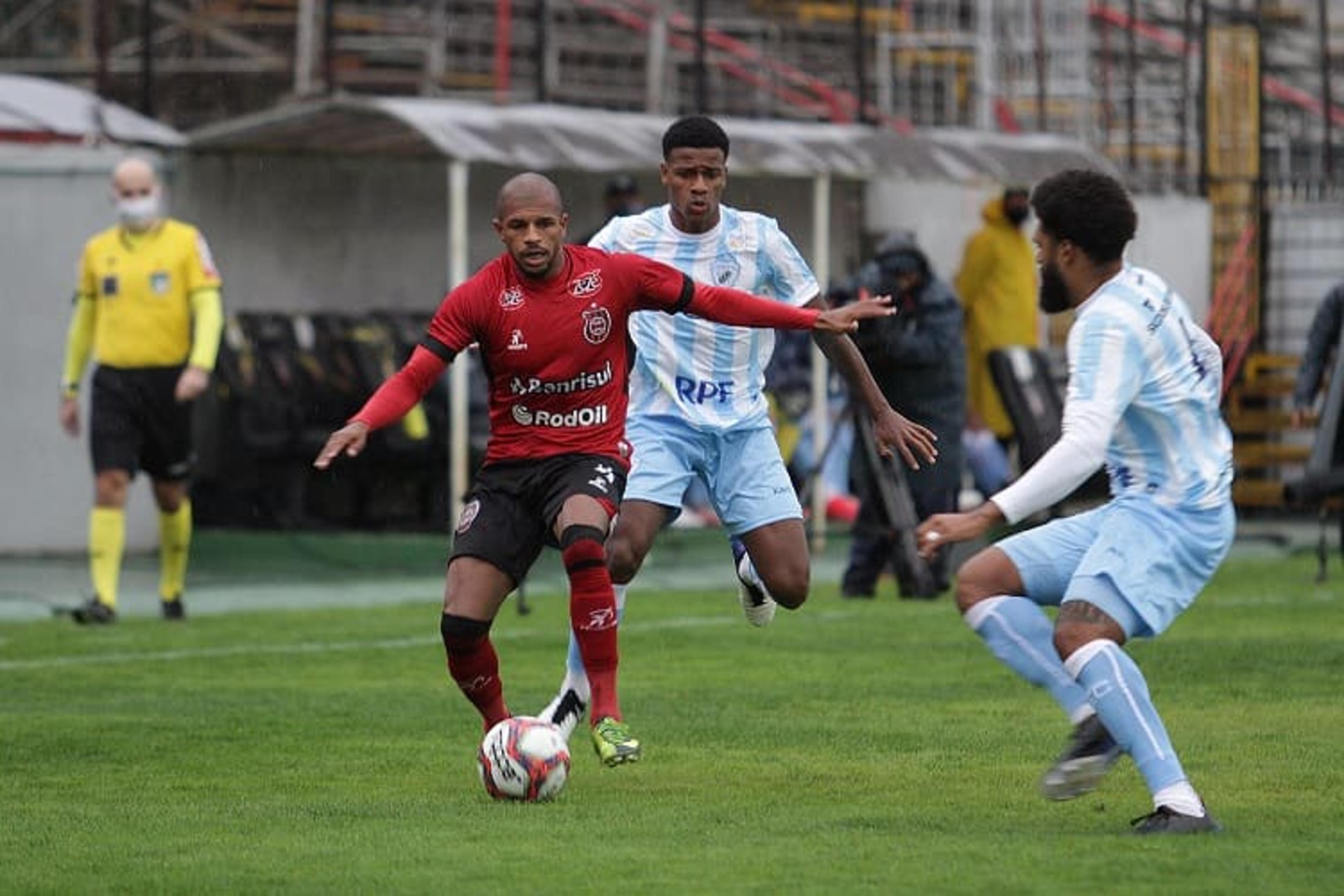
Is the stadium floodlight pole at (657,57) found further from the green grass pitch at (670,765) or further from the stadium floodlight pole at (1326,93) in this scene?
the green grass pitch at (670,765)

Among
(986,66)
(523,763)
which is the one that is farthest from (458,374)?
(523,763)

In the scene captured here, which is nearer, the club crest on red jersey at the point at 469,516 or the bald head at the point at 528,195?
the bald head at the point at 528,195

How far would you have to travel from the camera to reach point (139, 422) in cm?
1684

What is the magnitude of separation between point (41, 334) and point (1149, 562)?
1483 cm

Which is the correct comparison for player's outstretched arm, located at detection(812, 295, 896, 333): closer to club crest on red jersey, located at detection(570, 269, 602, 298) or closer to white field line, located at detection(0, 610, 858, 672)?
club crest on red jersey, located at detection(570, 269, 602, 298)

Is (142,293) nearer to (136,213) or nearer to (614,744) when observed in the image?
(136,213)

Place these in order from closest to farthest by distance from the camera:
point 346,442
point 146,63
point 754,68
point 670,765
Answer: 1. point 346,442
2. point 670,765
3. point 146,63
4. point 754,68

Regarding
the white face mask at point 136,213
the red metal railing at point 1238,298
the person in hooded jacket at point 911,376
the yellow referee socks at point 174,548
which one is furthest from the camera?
the red metal railing at point 1238,298

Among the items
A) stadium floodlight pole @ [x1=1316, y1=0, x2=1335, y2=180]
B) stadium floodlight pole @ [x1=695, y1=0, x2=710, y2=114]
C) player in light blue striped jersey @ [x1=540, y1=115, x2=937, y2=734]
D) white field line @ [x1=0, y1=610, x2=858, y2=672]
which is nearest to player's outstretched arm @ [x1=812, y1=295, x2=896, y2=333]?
player in light blue striped jersey @ [x1=540, y1=115, x2=937, y2=734]

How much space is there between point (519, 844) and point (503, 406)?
224cm

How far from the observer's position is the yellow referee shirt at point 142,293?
16.8 m

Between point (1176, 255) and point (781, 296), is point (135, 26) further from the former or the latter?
point (781, 296)

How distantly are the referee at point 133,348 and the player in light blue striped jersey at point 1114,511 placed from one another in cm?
888

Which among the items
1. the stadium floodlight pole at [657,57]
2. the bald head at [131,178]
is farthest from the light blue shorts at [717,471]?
the stadium floodlight pole at [657,57]
